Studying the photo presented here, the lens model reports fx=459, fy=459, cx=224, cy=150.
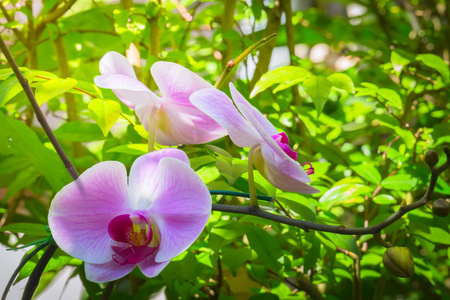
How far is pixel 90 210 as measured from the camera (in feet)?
1.11

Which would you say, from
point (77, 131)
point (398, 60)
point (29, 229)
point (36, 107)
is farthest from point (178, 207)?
point (398, 60)

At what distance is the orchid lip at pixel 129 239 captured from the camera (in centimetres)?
34

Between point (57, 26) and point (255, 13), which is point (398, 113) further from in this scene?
point (57, 26)

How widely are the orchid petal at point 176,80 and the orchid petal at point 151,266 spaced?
0.13m

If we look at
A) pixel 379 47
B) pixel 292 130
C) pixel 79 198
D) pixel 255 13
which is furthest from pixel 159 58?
pixel 379 47

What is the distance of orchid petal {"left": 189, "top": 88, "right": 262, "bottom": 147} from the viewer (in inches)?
12.7

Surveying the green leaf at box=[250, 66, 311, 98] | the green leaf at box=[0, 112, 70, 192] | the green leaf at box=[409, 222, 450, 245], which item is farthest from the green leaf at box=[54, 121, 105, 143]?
the green leaf at box=[409, 222, 450, 245]

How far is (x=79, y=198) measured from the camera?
0.33m

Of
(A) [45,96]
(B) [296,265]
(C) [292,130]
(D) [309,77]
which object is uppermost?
(A) [45,96]

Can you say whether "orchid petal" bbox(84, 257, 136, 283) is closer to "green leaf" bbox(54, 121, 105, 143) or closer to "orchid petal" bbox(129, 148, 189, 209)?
"orchid petal" bbox(129, 148, 189, 209)

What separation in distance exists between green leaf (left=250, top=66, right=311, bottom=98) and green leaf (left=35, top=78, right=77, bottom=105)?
24 cm

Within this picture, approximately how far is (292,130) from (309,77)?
0.80 feet

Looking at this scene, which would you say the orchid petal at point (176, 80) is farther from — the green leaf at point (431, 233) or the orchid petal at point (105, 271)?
the green leaf at point (431, 233)

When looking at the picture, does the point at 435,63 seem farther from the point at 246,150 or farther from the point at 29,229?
the point at 29,229
